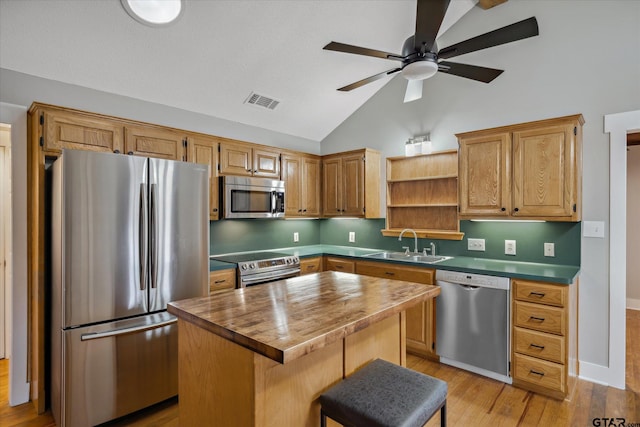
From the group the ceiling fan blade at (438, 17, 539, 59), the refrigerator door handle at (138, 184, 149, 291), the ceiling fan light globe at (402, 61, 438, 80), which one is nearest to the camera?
the ceiling fan blade at (438, 17, 539, 59)

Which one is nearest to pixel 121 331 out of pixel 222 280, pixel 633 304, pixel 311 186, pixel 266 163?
pixel 222 280

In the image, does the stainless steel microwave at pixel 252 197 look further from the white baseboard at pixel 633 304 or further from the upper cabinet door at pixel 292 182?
the white baseboard at pixel 633 304

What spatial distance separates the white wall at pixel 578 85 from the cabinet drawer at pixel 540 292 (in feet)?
2.03

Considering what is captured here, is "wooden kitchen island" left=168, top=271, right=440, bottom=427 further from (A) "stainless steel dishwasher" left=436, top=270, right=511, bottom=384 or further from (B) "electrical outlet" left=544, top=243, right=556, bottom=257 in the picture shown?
(B) "electrical outlet" left=544, top=243, right=556, bottom=257

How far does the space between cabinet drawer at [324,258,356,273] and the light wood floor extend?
1413mm

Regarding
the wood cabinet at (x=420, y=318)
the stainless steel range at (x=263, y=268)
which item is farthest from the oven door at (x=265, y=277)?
the wood cabinet at (x=420, y=318)

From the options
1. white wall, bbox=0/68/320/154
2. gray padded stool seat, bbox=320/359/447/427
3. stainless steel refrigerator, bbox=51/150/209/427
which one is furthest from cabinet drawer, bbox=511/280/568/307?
white wall, bbox=0/68/320/154

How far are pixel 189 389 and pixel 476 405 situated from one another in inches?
80.0

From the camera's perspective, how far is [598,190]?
2.76 metres

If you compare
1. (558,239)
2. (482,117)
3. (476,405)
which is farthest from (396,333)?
(482,117)

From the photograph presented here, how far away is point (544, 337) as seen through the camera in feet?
8.25

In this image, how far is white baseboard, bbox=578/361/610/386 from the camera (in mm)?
2734

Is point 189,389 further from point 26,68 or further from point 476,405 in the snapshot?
point 26,68

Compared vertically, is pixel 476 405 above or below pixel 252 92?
below
